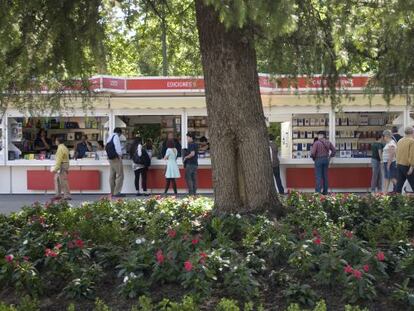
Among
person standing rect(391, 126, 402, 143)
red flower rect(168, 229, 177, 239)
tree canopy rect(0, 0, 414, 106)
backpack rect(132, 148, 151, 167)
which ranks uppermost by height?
tree canopy rect(0, 0, 414, 106)

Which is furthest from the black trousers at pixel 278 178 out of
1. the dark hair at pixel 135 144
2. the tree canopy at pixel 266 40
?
the tree canopy at pixel 266 40

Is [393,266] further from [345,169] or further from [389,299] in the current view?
[345,169]

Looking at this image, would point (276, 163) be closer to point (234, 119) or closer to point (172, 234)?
point (234, 119)

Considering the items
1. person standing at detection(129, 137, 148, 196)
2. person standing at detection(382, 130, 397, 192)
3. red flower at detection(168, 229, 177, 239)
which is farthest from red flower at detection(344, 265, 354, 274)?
person standing at detection(129, 137, 148, 196)

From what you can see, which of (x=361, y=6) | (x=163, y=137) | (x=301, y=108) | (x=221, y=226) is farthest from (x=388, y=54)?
(x=163, y=137)

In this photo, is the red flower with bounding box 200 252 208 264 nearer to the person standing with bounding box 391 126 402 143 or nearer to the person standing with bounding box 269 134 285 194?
the person standing with bounding box 269 134 285 194

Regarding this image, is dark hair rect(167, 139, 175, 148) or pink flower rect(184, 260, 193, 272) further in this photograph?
dark hair rect(167, 139, 175, 148)

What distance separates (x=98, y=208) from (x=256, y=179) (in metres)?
2.24

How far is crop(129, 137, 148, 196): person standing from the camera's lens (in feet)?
54.3

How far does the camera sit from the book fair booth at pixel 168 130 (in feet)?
55.5

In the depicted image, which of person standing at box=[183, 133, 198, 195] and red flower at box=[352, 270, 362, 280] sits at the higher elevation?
person standing at box=[183, 133, 198, 195]

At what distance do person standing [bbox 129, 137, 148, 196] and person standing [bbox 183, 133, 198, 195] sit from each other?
1.33m

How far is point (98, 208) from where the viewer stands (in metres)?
8.05

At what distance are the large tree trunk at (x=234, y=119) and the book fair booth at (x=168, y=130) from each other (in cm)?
921
